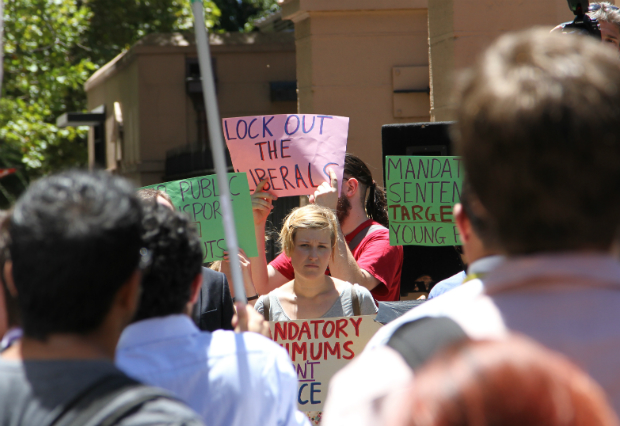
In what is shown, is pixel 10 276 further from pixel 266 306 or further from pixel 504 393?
pixel 266 306

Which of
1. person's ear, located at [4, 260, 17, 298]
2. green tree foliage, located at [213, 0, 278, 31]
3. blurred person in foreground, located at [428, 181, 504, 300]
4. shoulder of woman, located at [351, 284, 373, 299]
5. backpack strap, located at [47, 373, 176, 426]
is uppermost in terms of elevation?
green tree foliage, located at [213, 0, 278, 31]

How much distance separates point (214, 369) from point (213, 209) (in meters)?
2.06

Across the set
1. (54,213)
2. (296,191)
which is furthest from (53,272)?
(296,191)

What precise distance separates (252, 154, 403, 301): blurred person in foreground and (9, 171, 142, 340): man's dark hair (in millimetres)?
2789

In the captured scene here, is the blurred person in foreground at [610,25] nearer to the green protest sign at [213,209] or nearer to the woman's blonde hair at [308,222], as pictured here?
the woman's blonde hair at [308,222]

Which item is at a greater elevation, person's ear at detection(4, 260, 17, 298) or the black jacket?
person's ear at detection(4, 260, 17, 298)

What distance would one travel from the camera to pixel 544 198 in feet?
3.39

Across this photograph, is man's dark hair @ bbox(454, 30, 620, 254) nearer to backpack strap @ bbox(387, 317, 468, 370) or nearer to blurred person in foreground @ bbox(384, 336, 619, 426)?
backpack strap @ bbox(387, 317, 468, 370)

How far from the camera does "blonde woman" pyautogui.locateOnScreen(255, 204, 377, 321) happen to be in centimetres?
387

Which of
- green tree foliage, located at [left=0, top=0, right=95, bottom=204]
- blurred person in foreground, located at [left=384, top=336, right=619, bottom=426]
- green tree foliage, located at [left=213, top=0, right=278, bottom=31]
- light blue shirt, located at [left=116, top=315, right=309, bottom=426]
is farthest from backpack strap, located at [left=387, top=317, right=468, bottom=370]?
green tree foliage, located at [left=213, top=0, right=278, bottom=31]

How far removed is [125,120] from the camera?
15.0 m

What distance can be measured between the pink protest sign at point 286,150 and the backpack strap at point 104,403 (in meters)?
3.10

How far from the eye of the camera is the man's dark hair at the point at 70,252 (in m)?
1.27

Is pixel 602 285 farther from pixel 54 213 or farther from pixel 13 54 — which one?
pixel 13 54
